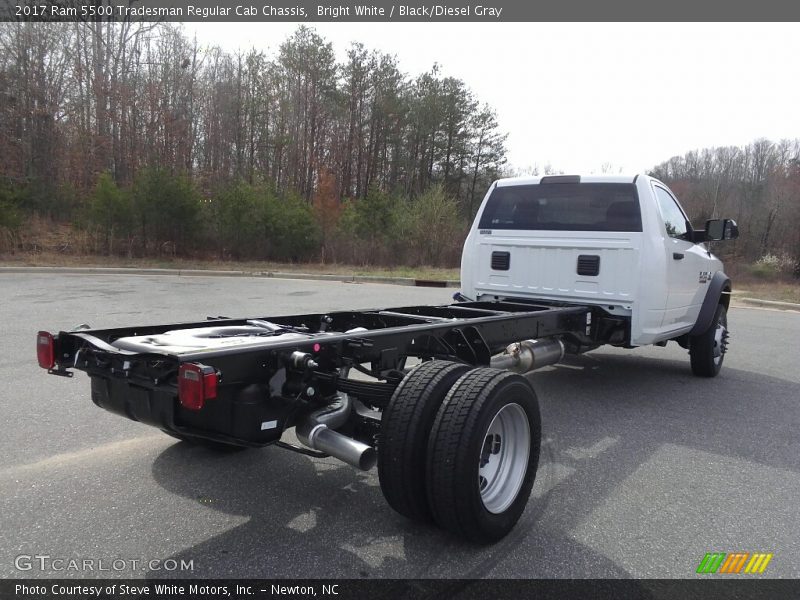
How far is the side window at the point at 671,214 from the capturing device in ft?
19.2

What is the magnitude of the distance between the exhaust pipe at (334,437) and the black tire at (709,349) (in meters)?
5.27

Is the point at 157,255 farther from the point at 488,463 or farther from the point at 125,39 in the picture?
the point at 488,463

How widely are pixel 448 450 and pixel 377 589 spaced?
0.69m

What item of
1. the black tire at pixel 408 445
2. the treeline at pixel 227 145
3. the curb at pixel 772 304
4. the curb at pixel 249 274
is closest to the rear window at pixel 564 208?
the black tire at pixel 408 445

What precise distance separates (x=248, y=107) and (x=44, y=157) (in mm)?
14421

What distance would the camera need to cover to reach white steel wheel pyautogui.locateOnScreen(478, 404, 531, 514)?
10.2 feet

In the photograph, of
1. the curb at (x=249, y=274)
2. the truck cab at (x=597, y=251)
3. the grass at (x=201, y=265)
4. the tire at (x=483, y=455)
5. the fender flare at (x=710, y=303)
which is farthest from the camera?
the grass at (x=201, y=265)

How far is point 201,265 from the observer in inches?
953

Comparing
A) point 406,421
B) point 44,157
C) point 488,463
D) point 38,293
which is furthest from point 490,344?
point 44,157

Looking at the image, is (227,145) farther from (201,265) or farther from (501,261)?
(501,261)

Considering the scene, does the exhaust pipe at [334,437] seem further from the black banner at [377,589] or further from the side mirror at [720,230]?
the side mirror at [720,230]

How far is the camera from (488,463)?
3145mm

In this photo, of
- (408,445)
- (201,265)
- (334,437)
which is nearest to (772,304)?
(408,445)

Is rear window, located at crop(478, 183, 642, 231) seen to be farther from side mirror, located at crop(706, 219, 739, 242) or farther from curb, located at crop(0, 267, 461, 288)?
curb, located at crop(0, 267, 461, 288)
